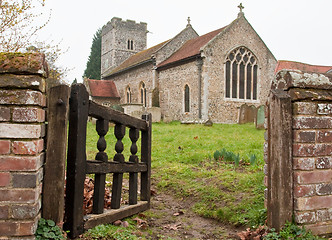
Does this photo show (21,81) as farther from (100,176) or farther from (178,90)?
(178,90)

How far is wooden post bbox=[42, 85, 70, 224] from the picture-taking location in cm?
247

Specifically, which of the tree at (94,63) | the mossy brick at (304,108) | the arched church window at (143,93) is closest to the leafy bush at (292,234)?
the mossy brick at (304,108)

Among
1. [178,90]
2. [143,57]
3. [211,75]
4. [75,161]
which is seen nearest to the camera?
[75,161]

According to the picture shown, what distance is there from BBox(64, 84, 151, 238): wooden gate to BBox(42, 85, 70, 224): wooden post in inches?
7.6

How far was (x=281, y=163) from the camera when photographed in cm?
297

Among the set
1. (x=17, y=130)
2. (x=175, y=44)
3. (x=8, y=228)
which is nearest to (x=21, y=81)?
(x=17, y=130)

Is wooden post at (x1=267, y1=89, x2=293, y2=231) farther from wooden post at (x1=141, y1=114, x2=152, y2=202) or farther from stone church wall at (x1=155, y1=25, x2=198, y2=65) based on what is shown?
stone church wall at (x1=155, y1=25, x2=198, y2=65)

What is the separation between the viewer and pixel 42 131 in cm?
240

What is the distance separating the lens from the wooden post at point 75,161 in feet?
8.79

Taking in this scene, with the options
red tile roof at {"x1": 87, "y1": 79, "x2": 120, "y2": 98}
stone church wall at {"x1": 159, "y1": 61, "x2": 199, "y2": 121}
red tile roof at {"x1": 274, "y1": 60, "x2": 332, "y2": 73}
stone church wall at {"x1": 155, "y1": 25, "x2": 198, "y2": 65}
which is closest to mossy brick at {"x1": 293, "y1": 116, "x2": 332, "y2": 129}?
stone church wall at {"x1": 159, "y1": 61, "x2": 199, "y2": 121}

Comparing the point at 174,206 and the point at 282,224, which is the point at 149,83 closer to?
the point at 174,206

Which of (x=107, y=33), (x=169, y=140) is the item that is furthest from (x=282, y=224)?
(x=107, y=33)

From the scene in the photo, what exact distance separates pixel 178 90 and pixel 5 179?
21.5 metres

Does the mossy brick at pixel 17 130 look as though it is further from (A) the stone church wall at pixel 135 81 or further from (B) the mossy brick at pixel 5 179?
(A) the stone church wall at pixel 135 81
